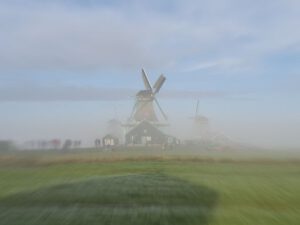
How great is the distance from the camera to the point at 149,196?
2497cm

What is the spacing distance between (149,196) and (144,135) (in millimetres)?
112198

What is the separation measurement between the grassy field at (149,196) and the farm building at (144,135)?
94.7 m

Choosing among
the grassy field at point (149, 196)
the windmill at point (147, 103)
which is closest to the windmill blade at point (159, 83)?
the windmill at point (147, 103)

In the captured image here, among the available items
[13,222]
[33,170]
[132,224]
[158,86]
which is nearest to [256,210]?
[132,224]

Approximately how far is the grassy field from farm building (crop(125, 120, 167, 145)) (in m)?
94.7

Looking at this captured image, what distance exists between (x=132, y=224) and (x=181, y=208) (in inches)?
155

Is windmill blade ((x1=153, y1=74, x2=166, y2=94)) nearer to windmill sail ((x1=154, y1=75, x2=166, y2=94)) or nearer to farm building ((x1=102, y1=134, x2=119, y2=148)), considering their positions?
windmill sail ((x1=154, y1=75, x2=166, y2=94))

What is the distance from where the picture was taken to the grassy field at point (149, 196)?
2020cm

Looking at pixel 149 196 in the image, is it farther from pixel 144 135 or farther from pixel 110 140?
pixel 110 140

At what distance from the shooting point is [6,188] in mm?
27703

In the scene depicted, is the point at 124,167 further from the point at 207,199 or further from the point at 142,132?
the point at 142,132

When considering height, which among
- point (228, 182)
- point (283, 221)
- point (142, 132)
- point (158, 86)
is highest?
point (158, 86)

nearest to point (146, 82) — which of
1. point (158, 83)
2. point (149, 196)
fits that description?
point (158, 83)

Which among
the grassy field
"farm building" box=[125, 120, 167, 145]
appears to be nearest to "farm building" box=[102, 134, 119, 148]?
"farm building" box=[125, 120, 167, 145]
